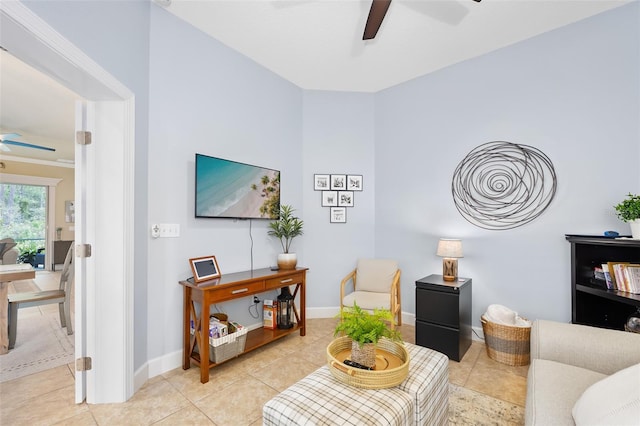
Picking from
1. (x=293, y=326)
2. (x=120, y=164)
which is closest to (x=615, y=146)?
(x=293, y=326)

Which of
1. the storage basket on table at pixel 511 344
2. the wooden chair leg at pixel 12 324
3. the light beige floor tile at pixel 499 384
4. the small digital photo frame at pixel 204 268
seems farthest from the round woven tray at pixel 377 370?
the wooden chair leg at pixel 12 324

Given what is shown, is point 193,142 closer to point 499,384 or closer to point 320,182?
point 320,182

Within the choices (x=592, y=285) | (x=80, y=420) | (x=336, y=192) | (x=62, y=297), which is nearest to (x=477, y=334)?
(x=592, y=285)

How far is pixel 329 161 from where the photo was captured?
387cm

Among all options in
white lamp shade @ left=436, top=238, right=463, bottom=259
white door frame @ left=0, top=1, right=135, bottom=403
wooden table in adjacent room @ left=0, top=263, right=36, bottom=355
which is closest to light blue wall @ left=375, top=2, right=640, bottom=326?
white lamp shade @ left=436, top=238, right=463, bottom=259

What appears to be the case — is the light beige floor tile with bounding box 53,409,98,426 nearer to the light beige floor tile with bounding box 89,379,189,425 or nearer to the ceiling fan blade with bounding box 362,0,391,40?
the light beige floor tile with bounding box 89,379,189,425

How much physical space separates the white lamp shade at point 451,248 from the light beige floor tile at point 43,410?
3071 millimetres

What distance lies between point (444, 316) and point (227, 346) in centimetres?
191

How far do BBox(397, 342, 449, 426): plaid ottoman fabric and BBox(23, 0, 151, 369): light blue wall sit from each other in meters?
1.92

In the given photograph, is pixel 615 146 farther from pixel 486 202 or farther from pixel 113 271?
pixel 113 271

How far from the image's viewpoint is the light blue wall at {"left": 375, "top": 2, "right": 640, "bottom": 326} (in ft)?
8.09

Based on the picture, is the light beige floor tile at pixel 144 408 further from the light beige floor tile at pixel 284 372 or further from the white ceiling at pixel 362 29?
the white ceiling at pixel 362 29

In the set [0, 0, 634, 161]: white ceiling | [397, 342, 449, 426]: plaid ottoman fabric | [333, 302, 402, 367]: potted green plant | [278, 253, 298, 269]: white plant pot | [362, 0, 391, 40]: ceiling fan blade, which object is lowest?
[397, 342, 449, 426]: plaid ottoman fabric

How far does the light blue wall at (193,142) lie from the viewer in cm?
239
